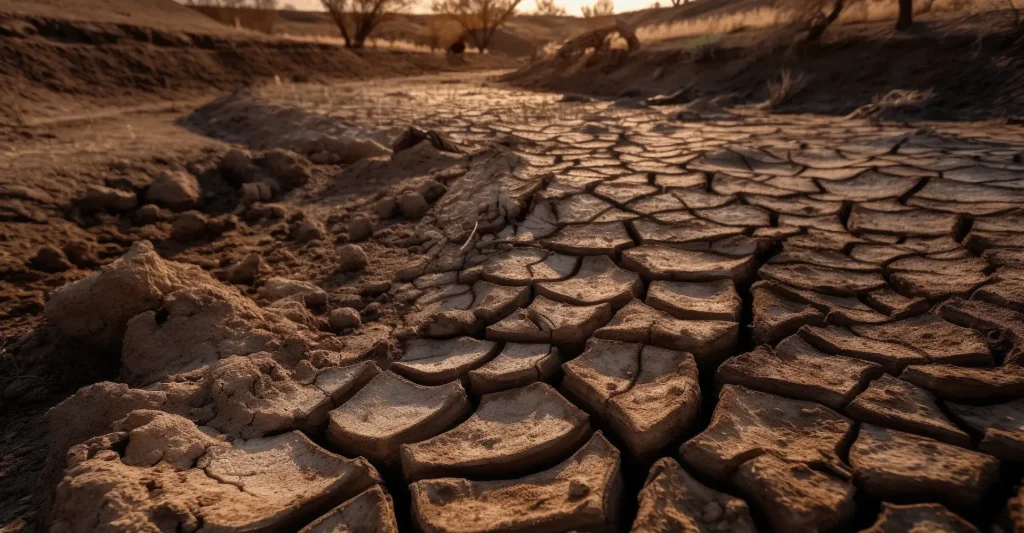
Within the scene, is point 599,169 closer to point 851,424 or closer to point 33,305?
point 851,424

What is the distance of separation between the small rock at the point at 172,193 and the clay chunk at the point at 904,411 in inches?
128

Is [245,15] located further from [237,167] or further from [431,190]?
[431,190]

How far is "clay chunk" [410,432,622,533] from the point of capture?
0.92m

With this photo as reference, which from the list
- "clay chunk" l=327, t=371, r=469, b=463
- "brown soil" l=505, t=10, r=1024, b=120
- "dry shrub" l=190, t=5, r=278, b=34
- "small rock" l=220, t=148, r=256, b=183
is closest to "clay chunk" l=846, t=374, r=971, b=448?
"clay chunk" l=327, t=371, r=469, b=463

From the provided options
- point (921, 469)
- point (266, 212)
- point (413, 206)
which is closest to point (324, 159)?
point (266, 212)

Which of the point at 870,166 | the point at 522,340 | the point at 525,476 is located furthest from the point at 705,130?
the point at 525,476

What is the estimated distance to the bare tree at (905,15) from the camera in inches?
218

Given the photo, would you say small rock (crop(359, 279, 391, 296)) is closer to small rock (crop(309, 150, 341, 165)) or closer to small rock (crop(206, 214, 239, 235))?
small rock (crop(206, 214, 239, 235))

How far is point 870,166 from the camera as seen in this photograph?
2.83 meters

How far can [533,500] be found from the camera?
0.98m

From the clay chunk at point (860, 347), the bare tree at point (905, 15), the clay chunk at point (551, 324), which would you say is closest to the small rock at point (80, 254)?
the clay chunk at point (551, 324)

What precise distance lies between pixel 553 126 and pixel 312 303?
3.13 metres

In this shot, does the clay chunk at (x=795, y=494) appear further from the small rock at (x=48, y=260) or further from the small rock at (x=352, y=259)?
the small rock at (x=48, y=260)

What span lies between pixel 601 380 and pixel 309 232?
178 cm
